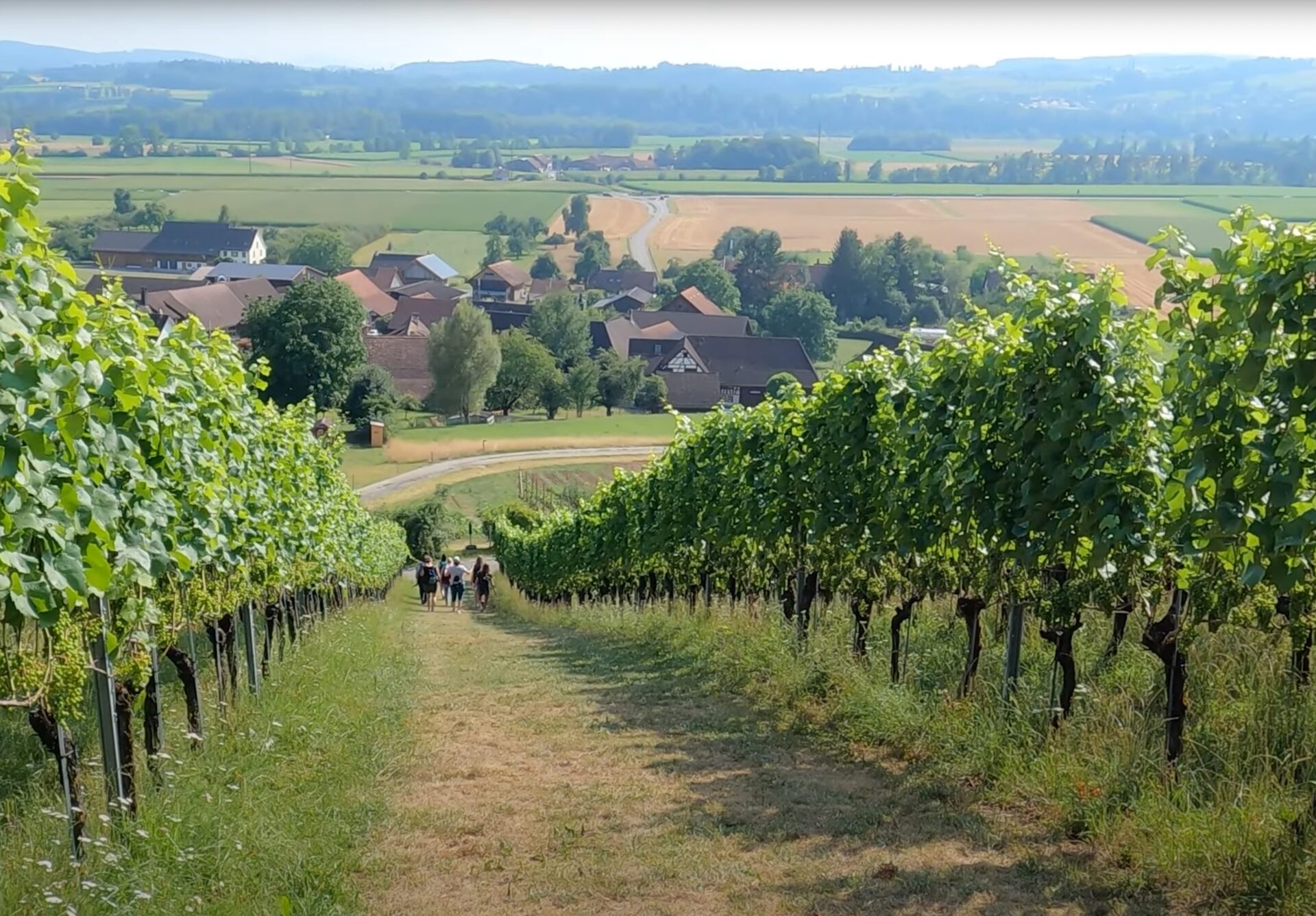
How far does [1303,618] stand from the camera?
6852mm

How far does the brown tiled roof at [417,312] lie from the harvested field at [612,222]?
36089mm

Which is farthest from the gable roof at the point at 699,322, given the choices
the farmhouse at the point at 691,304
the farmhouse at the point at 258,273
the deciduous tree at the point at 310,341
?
the deciduous tree at the point at 310,341

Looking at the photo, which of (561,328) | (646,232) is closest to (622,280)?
(646,232)

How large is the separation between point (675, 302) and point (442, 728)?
109 meters

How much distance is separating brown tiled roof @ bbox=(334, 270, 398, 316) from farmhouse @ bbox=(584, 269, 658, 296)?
79.1 ft

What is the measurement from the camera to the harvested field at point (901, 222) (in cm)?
10031

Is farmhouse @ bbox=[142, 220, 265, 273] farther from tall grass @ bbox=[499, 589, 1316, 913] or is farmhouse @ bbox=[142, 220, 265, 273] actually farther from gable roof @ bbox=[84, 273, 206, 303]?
tall grass @ bbox=[499, 589, 1316, 913]

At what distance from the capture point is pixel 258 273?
11631 cm

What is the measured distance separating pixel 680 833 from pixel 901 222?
132m

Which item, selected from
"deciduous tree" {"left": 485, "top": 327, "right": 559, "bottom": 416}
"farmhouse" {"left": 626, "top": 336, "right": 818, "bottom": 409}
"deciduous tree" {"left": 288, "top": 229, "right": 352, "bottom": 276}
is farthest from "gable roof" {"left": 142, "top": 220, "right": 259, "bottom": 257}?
"deciduous tree" {"left": 485, "top": 327, "right": 559, "bottom": 416}

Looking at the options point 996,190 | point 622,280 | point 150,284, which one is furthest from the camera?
point 996,190

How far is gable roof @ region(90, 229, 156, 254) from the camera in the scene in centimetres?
12950

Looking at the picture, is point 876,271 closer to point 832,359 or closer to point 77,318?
point 832,359

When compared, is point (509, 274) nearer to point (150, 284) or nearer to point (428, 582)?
point (150, 284)
